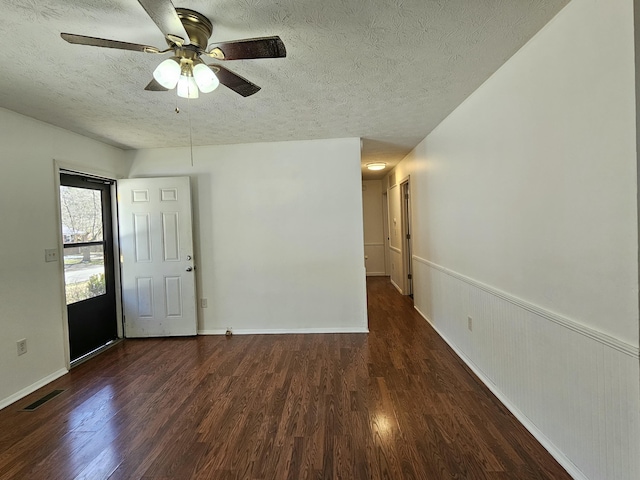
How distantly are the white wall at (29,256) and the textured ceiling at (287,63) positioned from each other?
0.23 m

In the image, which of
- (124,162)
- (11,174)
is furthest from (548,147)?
(124,162)

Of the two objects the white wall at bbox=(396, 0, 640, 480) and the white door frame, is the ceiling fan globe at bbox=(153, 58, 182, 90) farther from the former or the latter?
the white door frame

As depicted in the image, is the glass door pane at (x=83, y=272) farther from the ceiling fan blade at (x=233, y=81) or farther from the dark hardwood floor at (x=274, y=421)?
the ceiling fan blade at (x=233, y=81)

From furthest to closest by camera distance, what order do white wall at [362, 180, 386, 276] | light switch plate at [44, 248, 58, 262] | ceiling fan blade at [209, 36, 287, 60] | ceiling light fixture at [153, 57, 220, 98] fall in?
white wall at [362, 180, 386, 276] → light switch plate at [44, 248, 58, 262] → ceiling light fixture at [153, 57, 220, 98] → ceiling fan blade at [209, 36, 287, 60]

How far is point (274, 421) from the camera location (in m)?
2.07

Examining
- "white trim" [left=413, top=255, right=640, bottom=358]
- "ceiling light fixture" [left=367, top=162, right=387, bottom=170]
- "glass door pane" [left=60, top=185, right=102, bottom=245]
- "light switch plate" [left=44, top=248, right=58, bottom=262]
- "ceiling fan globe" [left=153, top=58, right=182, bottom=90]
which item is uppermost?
"ceiling light fixture" [left=367, top=162, right=387, bottom=170]

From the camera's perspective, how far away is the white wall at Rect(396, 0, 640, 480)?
1245 millimetres

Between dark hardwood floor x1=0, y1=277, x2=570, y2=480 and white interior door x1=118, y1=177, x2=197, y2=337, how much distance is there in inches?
24.9

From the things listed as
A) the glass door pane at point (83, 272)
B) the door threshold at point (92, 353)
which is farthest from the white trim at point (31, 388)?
the glass door pane at point (83, 272)

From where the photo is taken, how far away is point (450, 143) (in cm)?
300

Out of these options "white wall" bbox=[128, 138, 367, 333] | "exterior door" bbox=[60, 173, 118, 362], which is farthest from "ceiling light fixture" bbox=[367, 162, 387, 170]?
"exterior door" bbox=[60, 173, 118, 362]

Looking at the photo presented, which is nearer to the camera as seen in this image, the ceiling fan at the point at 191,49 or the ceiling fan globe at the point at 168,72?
the ceiling fan at the point at 191,49

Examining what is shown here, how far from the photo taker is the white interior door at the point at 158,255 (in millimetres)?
3711

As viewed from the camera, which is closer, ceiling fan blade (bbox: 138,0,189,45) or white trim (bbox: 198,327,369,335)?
ceiling fan blade (bbox: 138,0,189,45)
